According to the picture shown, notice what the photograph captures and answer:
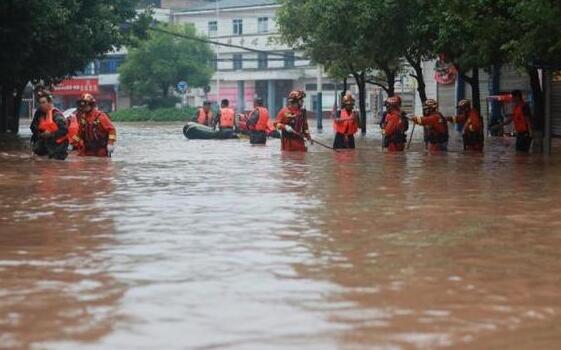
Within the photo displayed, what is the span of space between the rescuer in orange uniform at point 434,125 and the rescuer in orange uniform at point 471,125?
741mm

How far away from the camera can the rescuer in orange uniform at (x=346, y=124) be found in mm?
22031

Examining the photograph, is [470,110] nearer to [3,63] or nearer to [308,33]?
[3,63]

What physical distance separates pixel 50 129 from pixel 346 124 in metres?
7.00

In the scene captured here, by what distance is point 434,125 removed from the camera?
71.5 feet

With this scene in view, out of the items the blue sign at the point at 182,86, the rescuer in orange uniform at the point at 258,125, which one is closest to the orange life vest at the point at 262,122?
the rescuer in orange uniform at the point at 258,125

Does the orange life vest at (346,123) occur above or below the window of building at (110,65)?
below

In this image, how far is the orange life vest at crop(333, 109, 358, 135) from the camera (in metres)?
22.2

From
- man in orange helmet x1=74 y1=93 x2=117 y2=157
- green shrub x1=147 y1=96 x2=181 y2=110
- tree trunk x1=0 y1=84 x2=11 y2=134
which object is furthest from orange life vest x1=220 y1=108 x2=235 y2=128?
green shrub x1=147 y1=96 x2=181 y2=110

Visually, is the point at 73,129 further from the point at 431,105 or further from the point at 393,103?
the point at 431,105

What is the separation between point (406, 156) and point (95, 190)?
970 centimetres

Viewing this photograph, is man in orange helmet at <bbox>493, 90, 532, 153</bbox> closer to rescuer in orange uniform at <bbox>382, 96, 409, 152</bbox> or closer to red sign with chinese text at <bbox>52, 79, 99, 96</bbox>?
rescuer in orange uniform at <bbox>382, 96, 409, 152</bbox>

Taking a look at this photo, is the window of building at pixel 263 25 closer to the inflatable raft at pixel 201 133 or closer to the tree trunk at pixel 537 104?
the inflatable raft at pixel 201 133

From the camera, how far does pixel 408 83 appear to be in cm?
6375

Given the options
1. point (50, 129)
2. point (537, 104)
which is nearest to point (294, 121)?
point (50, 129)
